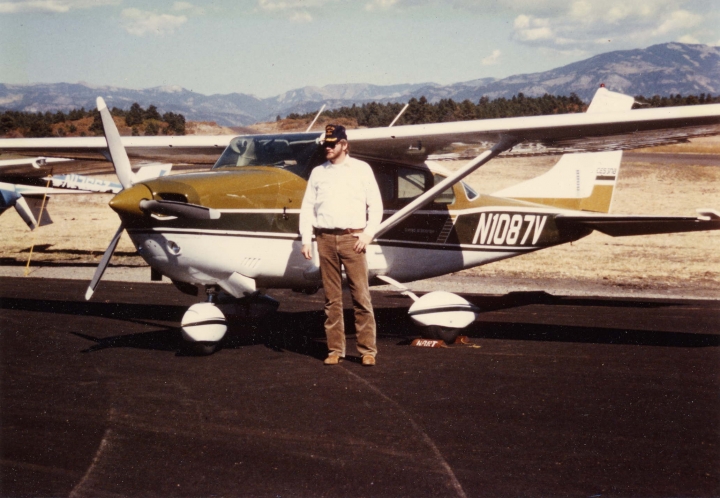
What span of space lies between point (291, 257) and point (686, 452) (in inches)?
151

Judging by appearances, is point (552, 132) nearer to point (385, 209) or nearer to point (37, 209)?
point (385, 209)

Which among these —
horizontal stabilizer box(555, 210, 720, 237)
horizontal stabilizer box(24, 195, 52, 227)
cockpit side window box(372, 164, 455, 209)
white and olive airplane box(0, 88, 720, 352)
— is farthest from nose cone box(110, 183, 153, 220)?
horizontal stabilizer box(24, 195, 52, 227)

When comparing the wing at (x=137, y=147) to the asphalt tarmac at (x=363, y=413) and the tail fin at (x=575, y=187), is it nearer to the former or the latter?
the asphalt tarmac at (x=363, y=413)

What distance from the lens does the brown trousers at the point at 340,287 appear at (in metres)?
5.92

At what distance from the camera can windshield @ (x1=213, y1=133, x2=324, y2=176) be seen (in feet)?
22.6

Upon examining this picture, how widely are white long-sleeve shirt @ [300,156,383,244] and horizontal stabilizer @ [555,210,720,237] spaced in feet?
12.4

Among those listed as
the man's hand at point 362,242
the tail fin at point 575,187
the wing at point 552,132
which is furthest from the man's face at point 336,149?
the tail fin at point 575,187

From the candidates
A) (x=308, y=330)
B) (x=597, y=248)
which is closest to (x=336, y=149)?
(x=308, y=330)

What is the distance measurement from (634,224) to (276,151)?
4.42 m

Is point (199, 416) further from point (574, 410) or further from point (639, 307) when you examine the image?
point (639, 307)

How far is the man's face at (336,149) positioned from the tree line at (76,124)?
43.8m

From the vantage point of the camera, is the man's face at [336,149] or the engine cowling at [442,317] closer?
the man's face at [336,149]

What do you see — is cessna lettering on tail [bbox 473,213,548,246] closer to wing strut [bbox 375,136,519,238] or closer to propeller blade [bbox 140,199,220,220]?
wing strut [bbox 375,136,519,238]

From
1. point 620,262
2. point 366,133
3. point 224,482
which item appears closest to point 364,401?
point 224,482
